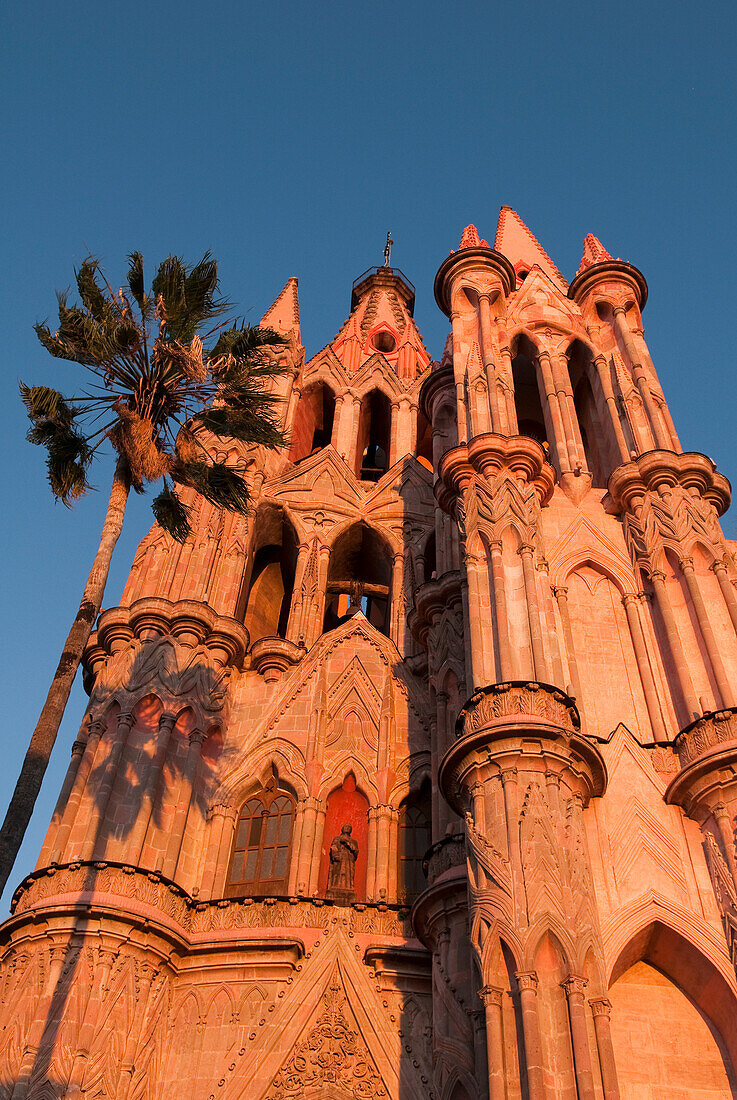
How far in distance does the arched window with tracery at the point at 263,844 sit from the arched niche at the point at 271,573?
236 inches

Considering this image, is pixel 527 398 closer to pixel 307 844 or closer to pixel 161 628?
pixel 161 628

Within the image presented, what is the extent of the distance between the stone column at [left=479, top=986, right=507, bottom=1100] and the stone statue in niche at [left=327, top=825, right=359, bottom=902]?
4885mm

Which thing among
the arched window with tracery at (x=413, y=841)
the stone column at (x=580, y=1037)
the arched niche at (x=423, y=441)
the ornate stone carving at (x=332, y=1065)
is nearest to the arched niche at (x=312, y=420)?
the arched niche at (x=423, y=441)

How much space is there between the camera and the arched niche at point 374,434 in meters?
32.6

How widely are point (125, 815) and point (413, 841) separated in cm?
507

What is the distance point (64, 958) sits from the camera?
50.3ft

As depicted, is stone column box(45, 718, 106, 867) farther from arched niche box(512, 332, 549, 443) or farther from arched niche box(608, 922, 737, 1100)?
arched niche box(512, 332, 549, 443)

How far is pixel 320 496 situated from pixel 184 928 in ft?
42.2

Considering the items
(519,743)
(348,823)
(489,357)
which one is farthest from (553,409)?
(519,743)

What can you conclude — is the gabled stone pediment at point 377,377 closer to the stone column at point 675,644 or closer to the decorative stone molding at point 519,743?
the stone column at point 675,644

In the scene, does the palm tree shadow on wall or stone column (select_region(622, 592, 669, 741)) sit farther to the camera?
stone column (select_region(622, 592, 669, 741))

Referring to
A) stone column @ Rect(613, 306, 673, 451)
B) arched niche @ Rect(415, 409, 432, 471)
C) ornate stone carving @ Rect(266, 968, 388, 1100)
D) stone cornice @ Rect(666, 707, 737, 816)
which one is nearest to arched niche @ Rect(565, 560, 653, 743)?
stone cornice @ Rect(666, 707, 737, 816)

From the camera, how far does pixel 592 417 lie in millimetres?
24547

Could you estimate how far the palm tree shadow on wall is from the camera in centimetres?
1439
